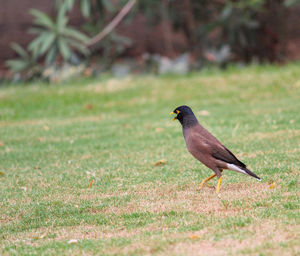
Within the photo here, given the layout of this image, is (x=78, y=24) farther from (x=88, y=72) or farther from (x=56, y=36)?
(x=56, y=36)

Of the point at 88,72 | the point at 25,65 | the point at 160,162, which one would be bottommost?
the point at 160,162

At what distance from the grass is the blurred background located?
3.27m

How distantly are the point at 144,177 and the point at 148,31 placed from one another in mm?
16214

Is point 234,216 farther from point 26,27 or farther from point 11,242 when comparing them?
point 26,27

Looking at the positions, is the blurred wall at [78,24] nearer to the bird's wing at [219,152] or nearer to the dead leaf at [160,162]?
the dead leaf at [160,162]

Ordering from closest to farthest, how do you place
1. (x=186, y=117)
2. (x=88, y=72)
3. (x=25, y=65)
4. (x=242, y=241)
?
(x=242, y=241) < (x=186, y=117) < (x=25, y=65) < (x=88, y=72)

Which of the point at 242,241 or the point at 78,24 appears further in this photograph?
the point at 78,24

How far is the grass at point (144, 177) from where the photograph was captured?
481 cm

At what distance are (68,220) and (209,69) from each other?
45.6 ft

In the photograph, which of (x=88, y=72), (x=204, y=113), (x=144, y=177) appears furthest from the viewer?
(x=88, y=72)

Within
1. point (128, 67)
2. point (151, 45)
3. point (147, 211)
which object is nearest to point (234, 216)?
point (147, 211)

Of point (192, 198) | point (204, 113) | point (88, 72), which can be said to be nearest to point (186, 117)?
point (192, 198)

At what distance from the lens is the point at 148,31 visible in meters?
22.8

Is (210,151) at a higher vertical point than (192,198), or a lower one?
higher
